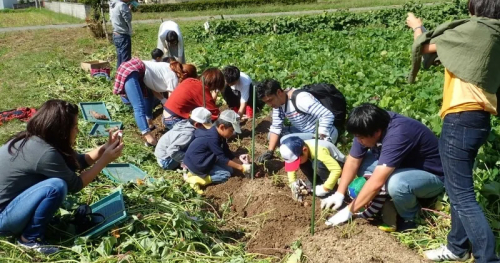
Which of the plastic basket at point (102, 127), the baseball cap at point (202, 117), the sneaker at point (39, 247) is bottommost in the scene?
the plastic basket at point (102, 127)

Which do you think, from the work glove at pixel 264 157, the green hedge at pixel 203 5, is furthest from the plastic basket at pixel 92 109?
the green hedge at pixel 203 5

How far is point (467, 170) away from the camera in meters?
3.04

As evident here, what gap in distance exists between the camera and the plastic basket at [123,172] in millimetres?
4840

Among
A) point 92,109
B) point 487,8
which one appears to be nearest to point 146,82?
point 92,109

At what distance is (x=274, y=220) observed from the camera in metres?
4.12

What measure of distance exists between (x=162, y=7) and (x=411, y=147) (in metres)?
25.8

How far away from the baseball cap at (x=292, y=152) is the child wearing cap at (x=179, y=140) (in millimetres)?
1048

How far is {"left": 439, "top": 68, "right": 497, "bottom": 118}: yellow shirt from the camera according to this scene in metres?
2.92

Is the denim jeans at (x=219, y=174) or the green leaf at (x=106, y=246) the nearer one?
the green leaf at (x=106, y=246)

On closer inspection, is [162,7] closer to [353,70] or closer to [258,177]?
[353,70]

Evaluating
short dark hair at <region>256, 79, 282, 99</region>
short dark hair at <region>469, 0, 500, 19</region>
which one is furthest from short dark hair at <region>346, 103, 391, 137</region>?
short dark hair at <region>256, 79, 282, 99</region>

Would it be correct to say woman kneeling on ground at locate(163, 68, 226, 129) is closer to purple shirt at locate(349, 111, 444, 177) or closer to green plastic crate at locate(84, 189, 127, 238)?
green plastic crate at locate(84, 189, 127, 238)

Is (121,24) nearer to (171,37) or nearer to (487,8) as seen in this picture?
(171,37)

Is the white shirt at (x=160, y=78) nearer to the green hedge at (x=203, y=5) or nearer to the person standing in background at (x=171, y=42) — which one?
the person standing in background at (x=171, y=42)
